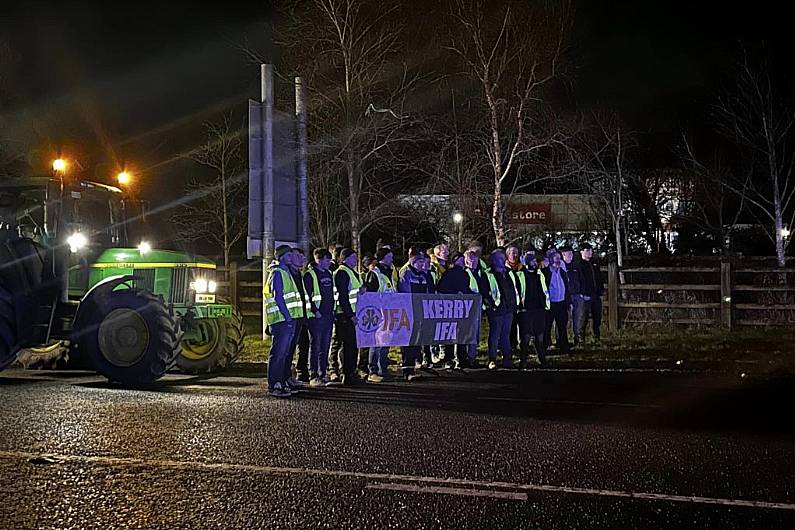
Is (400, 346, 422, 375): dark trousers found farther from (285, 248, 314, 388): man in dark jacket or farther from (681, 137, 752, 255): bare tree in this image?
(681, 137, 752, 255): bare tree

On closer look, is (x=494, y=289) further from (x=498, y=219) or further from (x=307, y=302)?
(x=498, y=219)

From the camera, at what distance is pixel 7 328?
12.2m

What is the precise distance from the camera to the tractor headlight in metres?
14.1

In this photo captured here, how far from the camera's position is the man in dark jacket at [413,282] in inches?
535

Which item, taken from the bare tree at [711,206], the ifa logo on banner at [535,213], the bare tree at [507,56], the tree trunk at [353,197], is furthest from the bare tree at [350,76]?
the ifa logo on banner at [535,213]

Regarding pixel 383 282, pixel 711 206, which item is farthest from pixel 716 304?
pixel 711 206

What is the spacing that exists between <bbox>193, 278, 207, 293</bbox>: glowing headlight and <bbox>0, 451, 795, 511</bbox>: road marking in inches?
246

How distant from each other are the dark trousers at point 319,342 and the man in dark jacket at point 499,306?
3238 millimetres

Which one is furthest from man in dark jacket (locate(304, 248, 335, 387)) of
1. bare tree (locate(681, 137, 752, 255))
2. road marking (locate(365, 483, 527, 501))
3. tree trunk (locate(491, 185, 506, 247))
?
bare tree (locate(681, 137, 752, 255))

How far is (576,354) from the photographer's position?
16.4m

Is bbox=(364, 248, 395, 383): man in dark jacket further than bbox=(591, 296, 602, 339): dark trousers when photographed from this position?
No

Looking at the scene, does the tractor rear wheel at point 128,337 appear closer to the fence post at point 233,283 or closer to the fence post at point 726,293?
the fence post at point 233,283

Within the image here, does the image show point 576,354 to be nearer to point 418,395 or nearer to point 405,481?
point 418,395

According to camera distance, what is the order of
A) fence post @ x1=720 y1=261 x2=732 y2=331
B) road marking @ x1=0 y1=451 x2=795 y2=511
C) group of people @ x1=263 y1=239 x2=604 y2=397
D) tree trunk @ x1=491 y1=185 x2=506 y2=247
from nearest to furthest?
road marking @ x1=0 y1=451 x2=795 y2=511, group of people @ x1=263 y1=239 x2=604 y2=397, fence post @ x1=720 y1=261 x2=732 y2=331, tree trunk @ x1=491 y1=185 x2=506 y2=247
